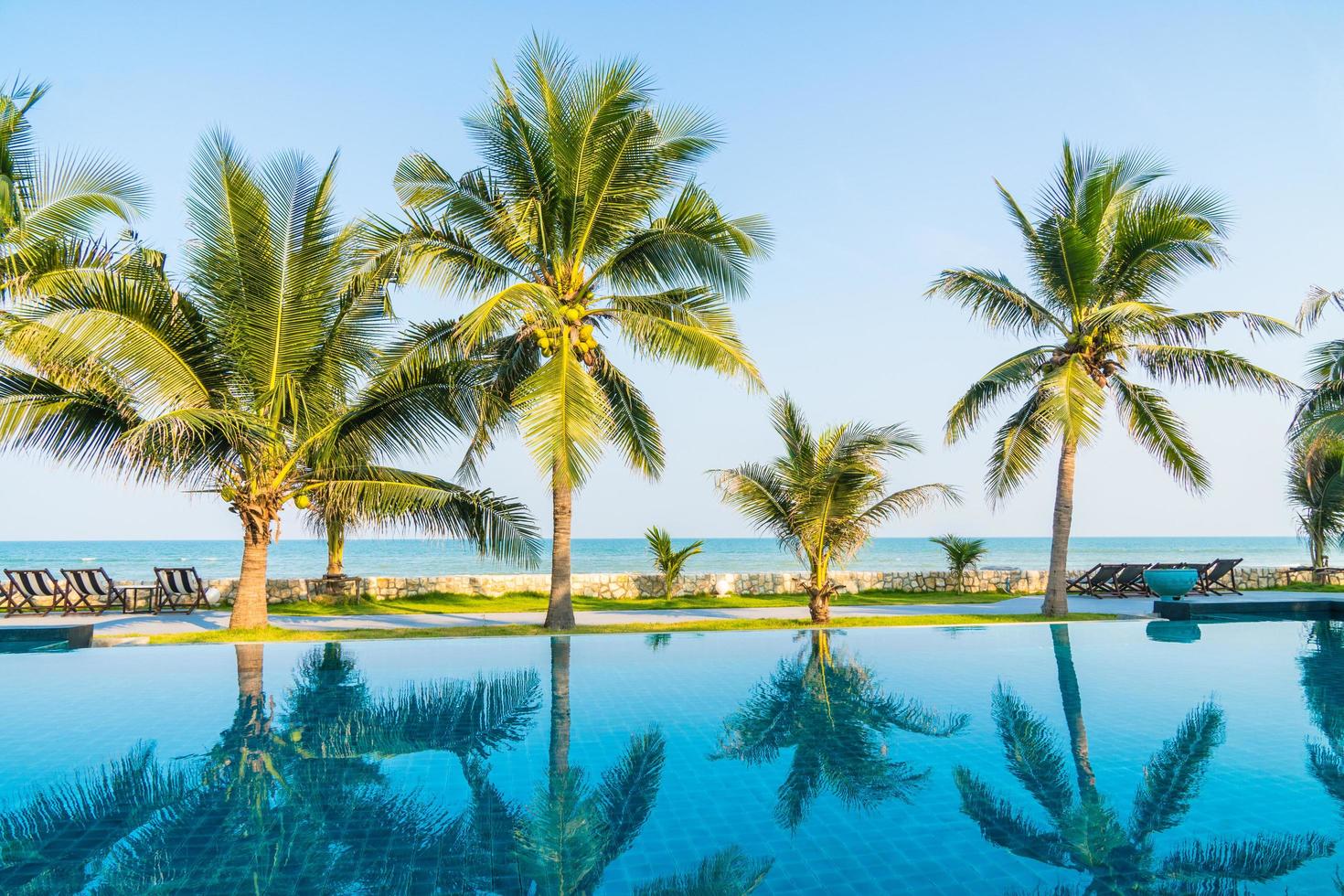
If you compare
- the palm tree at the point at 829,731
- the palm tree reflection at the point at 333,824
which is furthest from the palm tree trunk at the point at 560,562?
the palm tree reflection at the point at 333,824

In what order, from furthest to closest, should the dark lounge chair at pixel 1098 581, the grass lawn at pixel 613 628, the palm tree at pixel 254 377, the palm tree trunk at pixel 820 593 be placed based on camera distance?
1. the dark lounge chair at pixel 1098 581
2. the palm tree trunk at pixel 820 593
3. the grass lawn at pixel 613 628
4. the palm tree at pixel 254 377

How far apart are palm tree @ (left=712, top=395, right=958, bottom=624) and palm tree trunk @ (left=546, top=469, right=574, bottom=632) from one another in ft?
8.35

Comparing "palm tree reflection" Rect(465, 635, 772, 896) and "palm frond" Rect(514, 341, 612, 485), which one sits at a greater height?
"palm frond" Rect(514, 341, 612, 485)

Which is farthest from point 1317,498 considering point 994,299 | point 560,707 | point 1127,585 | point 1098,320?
point 560,707

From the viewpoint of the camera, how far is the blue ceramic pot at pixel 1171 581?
14.4m

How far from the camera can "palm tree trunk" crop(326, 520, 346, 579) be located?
45.2 ft

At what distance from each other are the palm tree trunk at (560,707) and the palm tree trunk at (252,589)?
4102 millimetres

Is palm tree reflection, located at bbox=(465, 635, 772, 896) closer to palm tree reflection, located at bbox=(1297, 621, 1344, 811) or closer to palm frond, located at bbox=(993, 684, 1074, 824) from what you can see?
→ palm frond, located at bbox=(993, 684, 1074, 824)

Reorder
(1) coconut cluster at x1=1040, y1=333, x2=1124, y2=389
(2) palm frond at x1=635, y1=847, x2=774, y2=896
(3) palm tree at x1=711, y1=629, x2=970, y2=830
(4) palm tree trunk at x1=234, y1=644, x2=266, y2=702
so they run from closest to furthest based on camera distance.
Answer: (2) palm frond at x1=635, y1=847, x2=774, y2=896
(3) palm tree at x1=711, y1=629, x2=970, y2=830
(4) palm tree trunk at x1=234, y1=644, x2=266, y2=702
(1) coconut cluster at x1=1040, y1=333, x2=1124, y2=389

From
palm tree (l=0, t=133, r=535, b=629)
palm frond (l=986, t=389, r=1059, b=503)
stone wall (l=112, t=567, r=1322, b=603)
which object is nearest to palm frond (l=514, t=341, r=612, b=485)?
palm tree (l=0, t=133, r=535, b=629)

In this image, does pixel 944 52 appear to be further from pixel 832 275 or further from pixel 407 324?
pixel 407 324

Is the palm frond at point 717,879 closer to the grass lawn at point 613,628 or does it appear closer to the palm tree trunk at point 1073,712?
the palm tree trunk at point 1073,712

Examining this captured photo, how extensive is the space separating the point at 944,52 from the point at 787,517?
33.3 ft

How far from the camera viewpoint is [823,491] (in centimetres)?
1226
